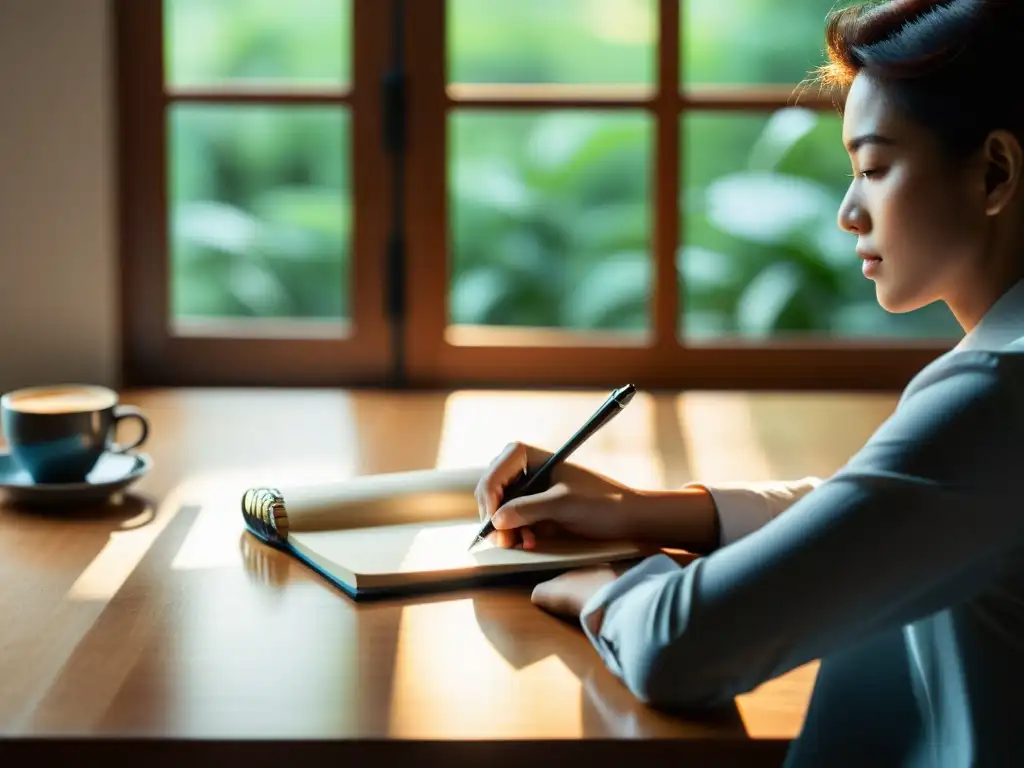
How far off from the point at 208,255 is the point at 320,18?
4.34ft

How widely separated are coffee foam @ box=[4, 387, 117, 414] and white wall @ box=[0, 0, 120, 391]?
1.89 feet

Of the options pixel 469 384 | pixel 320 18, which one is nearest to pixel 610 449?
pixel 469 384

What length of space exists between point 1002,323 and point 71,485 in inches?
33.9

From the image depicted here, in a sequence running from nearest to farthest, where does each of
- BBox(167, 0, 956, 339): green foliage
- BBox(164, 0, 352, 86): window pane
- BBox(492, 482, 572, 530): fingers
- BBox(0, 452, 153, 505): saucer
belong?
1. BBox(492, 482, 572, 530): fingers
2. BBox(0, 452, 153, 505): saucer
3. BBox(164, 0, 352, 86): window pane
4. BBox(167, 0, 956, 339): green foliage

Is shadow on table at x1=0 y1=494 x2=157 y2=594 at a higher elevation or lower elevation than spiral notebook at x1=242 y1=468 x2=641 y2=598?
lower

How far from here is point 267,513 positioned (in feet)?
3.79

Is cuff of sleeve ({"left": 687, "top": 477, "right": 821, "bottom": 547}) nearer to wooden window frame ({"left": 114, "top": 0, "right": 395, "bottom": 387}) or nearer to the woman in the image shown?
the woman

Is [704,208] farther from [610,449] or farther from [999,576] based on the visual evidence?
[999,576]

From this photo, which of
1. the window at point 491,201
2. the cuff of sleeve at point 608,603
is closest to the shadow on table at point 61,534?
the cuff of sleeve at point 608,603

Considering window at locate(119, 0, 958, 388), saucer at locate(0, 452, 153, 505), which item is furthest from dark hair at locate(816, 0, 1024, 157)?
window at locate(119, 0, 958, 388)

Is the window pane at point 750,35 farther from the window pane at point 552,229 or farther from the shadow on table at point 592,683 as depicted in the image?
the shadow on table at point 592,683

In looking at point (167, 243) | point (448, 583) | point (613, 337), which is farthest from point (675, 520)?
point (167, 243)

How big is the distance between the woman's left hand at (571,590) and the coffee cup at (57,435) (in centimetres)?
54

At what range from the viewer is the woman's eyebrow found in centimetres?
88
